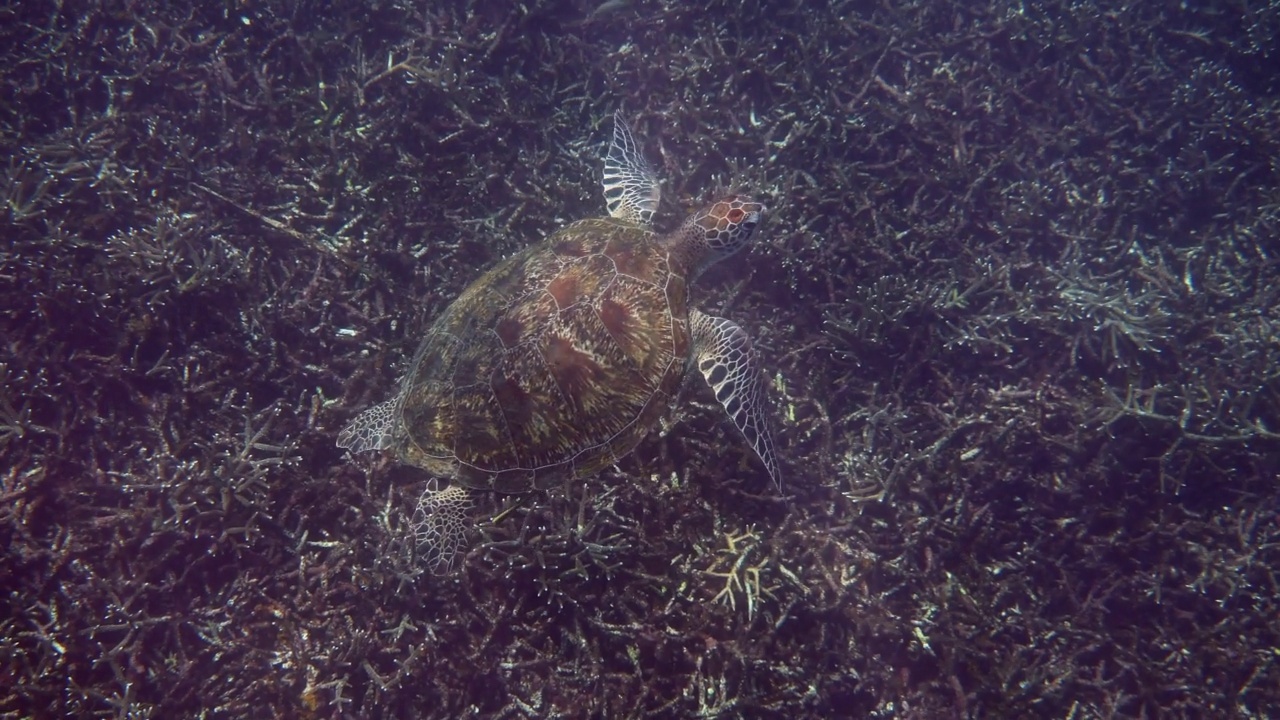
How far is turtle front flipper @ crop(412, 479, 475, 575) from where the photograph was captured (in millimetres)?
2869

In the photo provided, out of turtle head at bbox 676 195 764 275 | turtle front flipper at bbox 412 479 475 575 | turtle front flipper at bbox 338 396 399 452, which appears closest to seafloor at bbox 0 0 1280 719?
turtle front flipper at bbox 412 479 475 575

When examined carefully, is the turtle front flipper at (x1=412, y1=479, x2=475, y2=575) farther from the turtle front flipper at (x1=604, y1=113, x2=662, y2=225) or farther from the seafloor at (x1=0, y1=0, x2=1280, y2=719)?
the turtle front flipper at (x1=604, y1=113, x2=662, y2=225)

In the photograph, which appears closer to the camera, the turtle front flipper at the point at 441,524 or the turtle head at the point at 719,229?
the turtle front flipper at the point at 441,524

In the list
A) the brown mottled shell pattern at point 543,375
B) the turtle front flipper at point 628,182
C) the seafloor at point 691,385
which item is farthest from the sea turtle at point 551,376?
the turtle front flipper at point 628,182

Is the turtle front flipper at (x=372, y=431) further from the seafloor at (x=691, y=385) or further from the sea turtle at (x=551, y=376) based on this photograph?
the seafloor at (x=691, y=385)

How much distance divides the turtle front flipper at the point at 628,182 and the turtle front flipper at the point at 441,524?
2.17m

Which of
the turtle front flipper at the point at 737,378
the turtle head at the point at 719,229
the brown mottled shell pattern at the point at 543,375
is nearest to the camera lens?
the brown mottled shell pattern at the point at 543,375

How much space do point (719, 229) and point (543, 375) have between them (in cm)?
147

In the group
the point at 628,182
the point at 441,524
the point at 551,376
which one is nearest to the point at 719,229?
the point at 628,182

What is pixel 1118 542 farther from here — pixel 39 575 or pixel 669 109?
pixel 39 575

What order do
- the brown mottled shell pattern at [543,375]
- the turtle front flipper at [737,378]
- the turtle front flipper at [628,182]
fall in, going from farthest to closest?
the turtle front flipper at [628,182] → the turtle front flipper at [737,378] → the brown mottled shell pattern at [543,375]

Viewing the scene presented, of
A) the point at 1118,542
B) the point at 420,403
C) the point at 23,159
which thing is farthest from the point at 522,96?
the point at 1118,542

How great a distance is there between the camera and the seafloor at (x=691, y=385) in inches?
121

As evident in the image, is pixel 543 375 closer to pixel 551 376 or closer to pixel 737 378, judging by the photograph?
pixel 551 376
